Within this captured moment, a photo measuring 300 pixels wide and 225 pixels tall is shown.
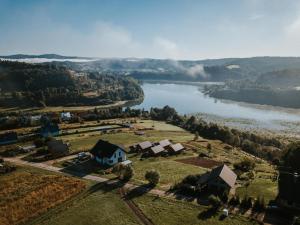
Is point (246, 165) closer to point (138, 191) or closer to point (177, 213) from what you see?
point (138, 191)

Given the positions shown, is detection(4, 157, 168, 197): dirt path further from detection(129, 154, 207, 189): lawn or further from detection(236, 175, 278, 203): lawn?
detection(236, 175, 278, 203): lawn

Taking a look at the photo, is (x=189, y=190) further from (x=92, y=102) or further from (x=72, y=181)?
(x=92, y=102)

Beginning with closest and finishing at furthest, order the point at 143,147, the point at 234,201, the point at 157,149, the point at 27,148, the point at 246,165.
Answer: the point at 234,201
the point at 246,165
the point at 27,148
the point at 157,149
the point at 143,147

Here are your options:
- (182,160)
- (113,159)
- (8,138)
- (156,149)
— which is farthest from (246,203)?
(8,138)

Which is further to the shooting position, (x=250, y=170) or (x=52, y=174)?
(x=250, y=170)

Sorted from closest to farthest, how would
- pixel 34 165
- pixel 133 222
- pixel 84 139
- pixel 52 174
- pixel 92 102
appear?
pixel 133 222
pixel 52 174
pixel 34 165
pixel 84 139
pixel 92 102

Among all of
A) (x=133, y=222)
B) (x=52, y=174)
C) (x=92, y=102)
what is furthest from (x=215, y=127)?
(x=92, y=102)
